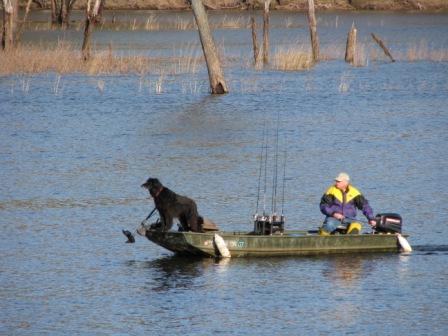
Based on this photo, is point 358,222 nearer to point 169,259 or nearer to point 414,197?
point 169,259

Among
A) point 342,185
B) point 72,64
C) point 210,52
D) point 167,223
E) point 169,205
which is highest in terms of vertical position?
point 210,52

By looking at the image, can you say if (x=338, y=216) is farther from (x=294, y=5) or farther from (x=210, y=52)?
(x=294, y=5)

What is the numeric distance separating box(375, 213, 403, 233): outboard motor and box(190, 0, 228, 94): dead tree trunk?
2154 cm

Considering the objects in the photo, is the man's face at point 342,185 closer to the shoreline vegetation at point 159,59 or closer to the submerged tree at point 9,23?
the shoreline vegetation at point 159,59

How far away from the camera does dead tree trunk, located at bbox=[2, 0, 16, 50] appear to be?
49469 millimetres

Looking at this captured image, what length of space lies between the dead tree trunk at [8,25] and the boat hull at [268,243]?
32.2 m

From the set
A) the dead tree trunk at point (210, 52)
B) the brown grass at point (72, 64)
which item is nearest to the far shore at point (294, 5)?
the brown grass at point (72, 64)

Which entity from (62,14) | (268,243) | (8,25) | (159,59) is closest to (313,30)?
(159,59)

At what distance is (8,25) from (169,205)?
3327cm

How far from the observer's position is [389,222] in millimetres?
19016

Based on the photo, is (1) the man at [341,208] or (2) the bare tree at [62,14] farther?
(2) the bare tree at [62,14]

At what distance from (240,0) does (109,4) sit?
9685mm

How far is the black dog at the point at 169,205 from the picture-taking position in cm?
1806

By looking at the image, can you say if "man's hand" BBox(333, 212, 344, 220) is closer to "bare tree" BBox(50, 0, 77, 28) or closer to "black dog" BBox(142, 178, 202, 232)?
"black dog" BBox(142, 178, 202, 232)
